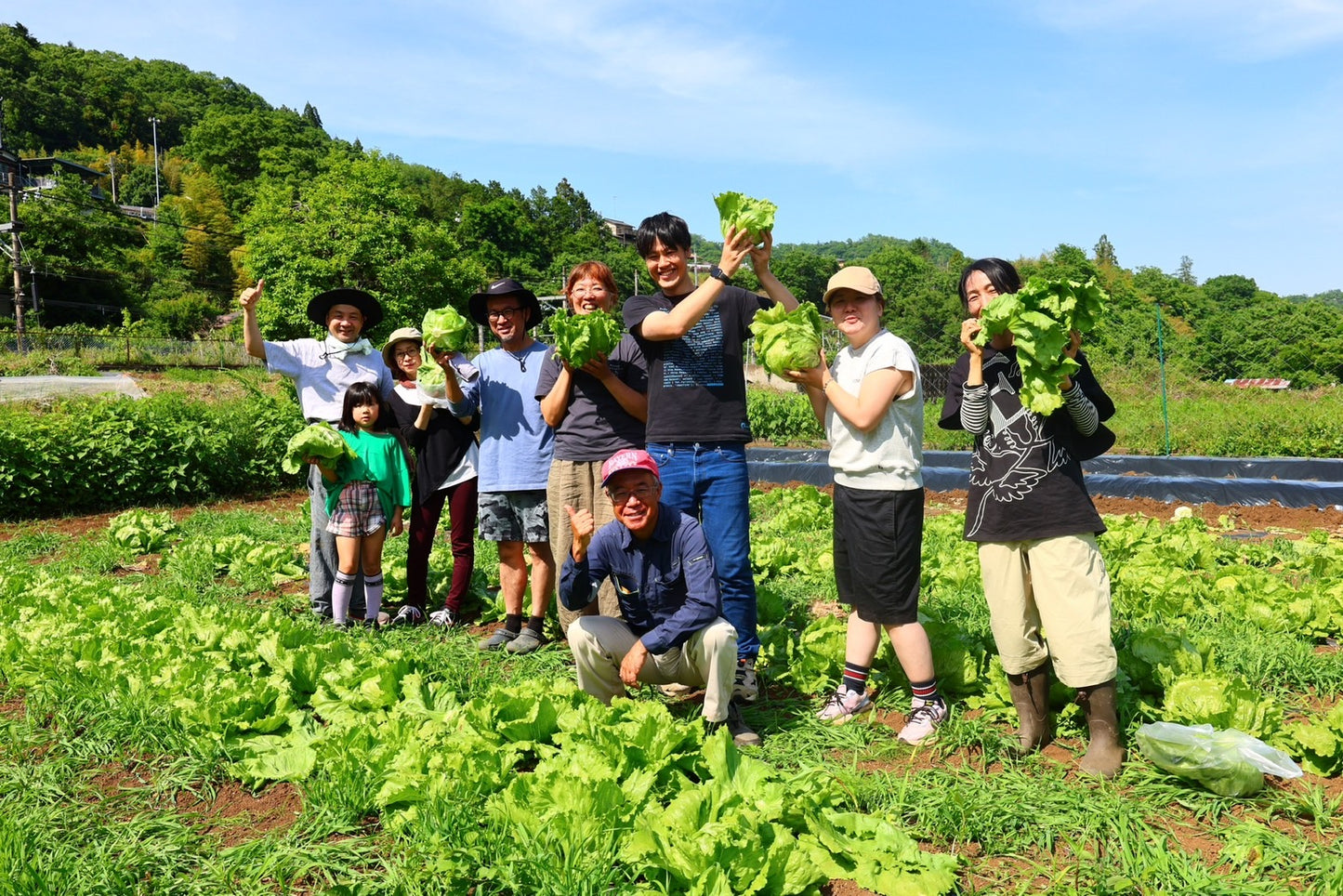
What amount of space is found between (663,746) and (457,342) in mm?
2725

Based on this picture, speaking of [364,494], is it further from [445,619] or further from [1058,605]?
[1058,605]

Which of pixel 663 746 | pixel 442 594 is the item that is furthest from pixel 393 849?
pixel 442 594

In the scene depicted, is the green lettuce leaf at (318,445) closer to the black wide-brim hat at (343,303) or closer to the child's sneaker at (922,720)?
the black wide-brim hat at (343,303)

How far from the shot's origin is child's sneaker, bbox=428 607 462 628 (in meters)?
5.49

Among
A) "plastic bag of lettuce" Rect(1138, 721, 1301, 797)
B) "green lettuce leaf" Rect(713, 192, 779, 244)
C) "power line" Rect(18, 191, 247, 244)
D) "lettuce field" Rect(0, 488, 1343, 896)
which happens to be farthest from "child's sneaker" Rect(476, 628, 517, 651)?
"power line" Rect(18, 191, 247, 244)

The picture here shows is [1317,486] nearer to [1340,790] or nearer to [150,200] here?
[1340,790]

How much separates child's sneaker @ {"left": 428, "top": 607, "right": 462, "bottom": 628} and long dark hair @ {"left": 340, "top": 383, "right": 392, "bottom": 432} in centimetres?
123

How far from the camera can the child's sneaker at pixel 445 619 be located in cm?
549

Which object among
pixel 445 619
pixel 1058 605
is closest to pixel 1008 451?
pixel 1058 605

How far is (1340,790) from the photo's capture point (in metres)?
3.05

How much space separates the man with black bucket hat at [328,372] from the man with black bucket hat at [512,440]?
919 millimetres

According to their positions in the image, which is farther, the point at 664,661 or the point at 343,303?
the point at 343,303

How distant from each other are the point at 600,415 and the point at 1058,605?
2.30m

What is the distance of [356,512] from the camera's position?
530 cm
